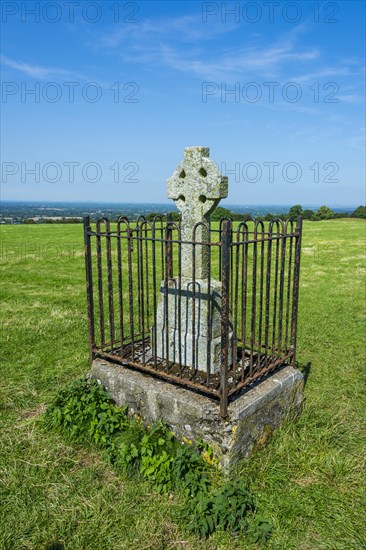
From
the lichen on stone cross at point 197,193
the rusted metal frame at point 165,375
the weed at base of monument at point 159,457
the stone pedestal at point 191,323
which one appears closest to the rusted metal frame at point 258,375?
the rusted metal frame at point 165,375

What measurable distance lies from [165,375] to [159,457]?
886mm

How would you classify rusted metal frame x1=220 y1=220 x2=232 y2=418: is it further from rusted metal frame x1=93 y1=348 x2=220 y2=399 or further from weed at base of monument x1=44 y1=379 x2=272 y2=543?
weed at base of monument x1=44 y1=379 x2=272 y2=543

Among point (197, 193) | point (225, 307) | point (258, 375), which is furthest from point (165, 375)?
point (197, 193)

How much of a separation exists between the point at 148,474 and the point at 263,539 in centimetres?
121

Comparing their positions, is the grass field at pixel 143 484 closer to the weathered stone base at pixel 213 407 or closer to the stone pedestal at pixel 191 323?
the weathered stone base at pixel 213 407

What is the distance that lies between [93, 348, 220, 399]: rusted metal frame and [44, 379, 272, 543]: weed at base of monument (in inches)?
15.8

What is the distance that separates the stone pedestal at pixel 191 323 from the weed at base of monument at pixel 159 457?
0.88 m

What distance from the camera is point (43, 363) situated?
269 inches

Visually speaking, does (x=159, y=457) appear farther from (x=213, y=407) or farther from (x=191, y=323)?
(x=191, y=323)

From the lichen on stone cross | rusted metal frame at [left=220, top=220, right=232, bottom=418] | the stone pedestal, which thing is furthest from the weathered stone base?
the lichen on stone cross

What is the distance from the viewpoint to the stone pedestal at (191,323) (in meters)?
4.73

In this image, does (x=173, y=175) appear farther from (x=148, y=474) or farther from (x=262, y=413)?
(x=148, y=474)

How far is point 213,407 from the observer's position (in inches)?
166

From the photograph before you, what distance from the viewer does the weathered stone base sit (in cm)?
411
